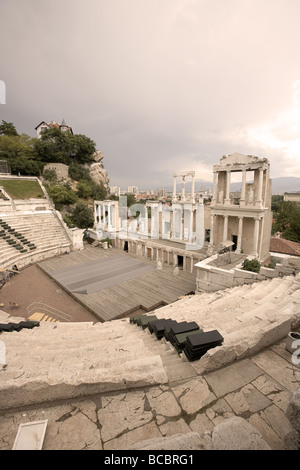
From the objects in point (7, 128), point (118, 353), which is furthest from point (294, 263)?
point (7, 128)

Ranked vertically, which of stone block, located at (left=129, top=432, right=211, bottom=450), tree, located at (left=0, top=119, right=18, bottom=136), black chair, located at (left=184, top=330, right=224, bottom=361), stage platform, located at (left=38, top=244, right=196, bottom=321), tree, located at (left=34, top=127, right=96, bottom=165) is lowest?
stage platform, located at (left=38, top=244, right=196, bottom=321)

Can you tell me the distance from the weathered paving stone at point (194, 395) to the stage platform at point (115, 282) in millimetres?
9047

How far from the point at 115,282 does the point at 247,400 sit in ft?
47.2

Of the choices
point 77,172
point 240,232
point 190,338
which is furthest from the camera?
point 77,172

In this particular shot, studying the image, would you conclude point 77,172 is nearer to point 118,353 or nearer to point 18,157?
point 18,157

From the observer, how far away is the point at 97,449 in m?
2.96

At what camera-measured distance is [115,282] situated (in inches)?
682

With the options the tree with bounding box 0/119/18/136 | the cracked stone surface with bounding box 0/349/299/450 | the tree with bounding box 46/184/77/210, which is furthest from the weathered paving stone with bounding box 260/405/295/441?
the tree with bounding box 0/119/18/136

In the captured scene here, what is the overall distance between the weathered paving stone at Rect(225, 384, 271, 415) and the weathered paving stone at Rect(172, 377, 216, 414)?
0.36 metres

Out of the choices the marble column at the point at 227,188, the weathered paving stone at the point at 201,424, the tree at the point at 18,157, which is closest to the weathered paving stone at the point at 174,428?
the weathered paving stone at the point at 201,424

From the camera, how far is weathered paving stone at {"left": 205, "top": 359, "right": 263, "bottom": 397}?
407 centimetres

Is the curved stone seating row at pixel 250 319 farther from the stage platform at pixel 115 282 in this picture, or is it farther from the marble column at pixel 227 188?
the marble column at pixel 227 188

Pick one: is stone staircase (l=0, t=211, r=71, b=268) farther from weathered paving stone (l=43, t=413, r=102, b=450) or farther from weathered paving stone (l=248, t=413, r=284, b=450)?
weathered paving stone (l=248, t=413, r=284, b=450)
